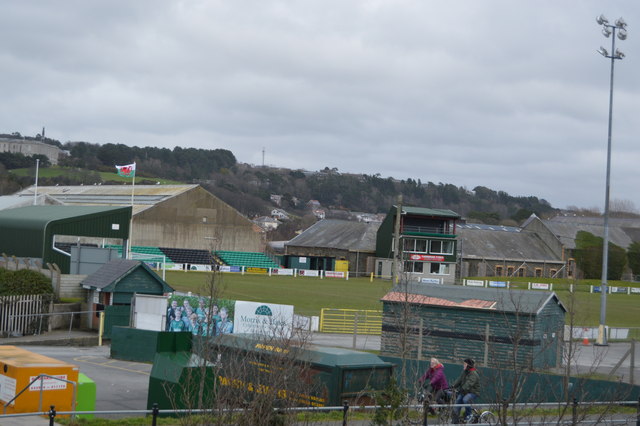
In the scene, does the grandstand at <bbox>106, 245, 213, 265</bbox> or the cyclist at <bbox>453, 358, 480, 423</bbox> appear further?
the grandstand at <bbox>106, 245, 213, 265</bbox>

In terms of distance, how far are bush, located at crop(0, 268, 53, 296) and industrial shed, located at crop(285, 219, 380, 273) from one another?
54.4 metres

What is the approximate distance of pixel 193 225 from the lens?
80.0 m

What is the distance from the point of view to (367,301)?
167ft

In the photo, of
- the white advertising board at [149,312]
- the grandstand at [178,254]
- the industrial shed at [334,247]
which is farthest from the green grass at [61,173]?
the white advertising board at [149,312]

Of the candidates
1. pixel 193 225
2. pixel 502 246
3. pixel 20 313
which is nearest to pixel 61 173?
pixel 193 225

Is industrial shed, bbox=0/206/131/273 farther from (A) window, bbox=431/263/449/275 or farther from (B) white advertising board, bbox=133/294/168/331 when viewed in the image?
(A) window, bbox=431/263/449/275

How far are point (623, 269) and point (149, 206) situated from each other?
56.3m

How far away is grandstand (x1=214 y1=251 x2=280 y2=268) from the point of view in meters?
78.0

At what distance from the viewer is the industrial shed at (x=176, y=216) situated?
76.8 m

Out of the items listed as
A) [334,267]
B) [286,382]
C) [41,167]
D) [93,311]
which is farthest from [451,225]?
[41,167]

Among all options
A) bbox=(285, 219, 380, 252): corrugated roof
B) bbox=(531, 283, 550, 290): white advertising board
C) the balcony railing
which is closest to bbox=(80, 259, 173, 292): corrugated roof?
bbox=(531, 283, 550, 290): white advertising board

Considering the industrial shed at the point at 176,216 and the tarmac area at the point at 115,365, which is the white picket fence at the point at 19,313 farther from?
the industrial shed at the point at 176,216

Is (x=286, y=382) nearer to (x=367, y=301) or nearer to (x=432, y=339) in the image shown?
(x=432, y=339)

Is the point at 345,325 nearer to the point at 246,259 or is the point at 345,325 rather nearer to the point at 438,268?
the point at 246,259
